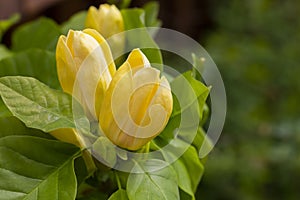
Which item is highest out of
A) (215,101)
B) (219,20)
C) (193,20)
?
(215,101)

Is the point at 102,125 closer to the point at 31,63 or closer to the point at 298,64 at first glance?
the point at 31,63

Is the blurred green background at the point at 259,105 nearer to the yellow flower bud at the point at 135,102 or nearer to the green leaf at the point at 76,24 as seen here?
the green leaf at the point at 76,24

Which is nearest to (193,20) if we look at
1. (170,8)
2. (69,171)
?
(170,8)

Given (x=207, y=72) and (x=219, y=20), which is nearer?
(x=207, y=72)

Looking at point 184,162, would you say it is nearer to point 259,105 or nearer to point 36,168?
point 36,168

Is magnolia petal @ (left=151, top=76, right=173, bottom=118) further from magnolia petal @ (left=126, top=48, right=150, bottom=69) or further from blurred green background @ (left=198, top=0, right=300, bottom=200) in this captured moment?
blurred green background @ (left=198, top=0, right=300, bottom=200)

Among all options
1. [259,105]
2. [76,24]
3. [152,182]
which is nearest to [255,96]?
[259,105]
